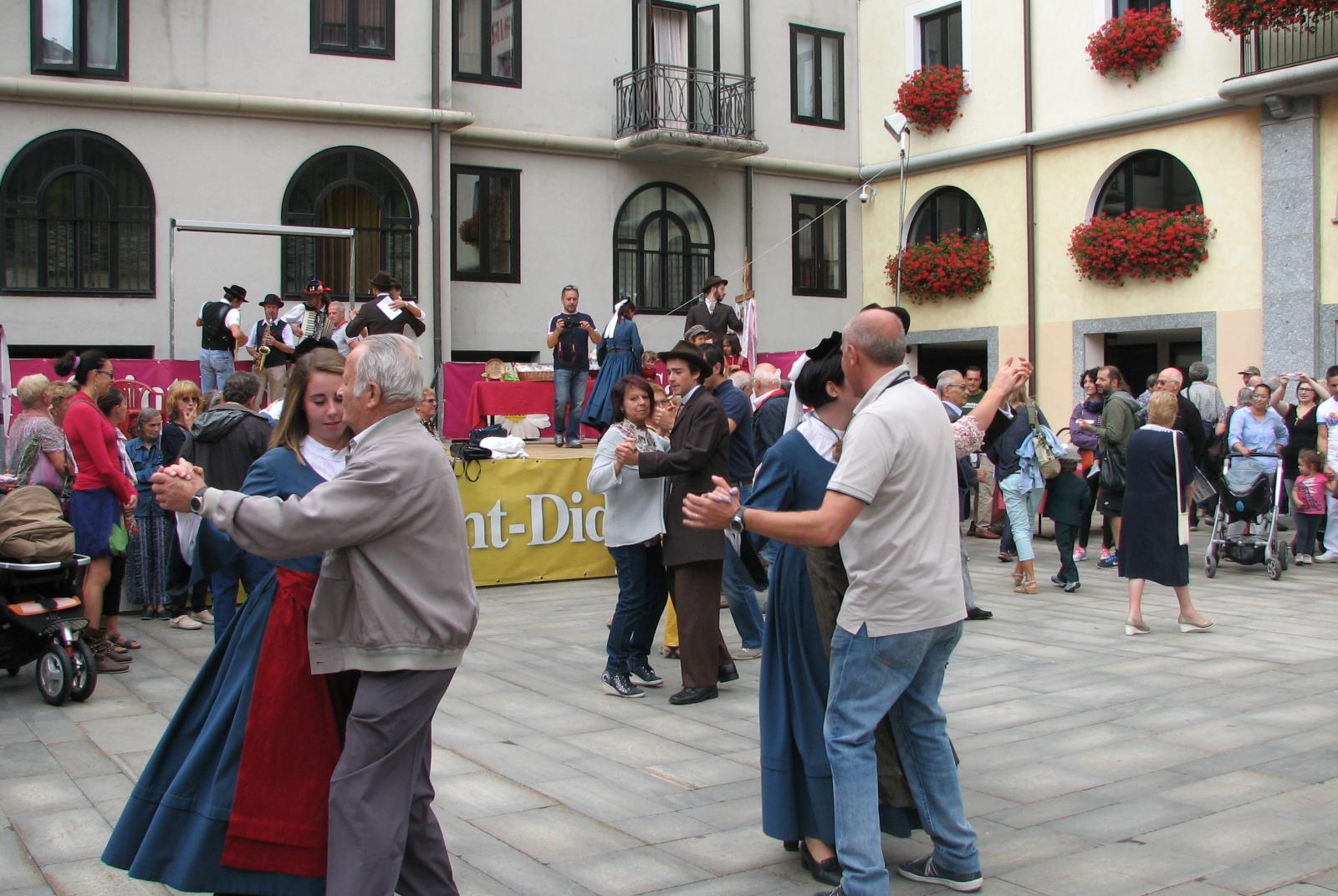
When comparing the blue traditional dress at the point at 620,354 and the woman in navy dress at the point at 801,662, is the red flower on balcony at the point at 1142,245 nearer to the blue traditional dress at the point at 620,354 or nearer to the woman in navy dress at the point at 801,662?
the blue traditional dress at the point at 620,354

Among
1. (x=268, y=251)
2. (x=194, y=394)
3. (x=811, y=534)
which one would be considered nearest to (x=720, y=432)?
(x=811, y=534)

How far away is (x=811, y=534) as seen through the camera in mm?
3910

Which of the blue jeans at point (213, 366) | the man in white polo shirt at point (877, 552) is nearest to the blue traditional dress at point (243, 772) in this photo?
the man in white polo shirt at point (877, 552)

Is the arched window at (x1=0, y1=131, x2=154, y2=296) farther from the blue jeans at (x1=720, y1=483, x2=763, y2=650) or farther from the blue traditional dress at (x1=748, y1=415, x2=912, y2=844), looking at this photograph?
the blue traditional dress at (x1=748, y1=415, x2=912, y2=844)

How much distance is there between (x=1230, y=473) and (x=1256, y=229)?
25.0 feet

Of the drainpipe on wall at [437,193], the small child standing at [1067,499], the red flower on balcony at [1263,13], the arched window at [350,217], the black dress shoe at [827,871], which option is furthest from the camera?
the drainpipe on wall at [437,193]

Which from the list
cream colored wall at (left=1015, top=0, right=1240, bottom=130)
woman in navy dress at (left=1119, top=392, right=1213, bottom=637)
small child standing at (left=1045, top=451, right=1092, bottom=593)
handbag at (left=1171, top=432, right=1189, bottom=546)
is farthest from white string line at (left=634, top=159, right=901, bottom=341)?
handbag at (left=1171, top=432, right=1189, bottom=546)

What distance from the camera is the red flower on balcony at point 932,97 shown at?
73.5ft

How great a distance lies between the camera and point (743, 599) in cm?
832

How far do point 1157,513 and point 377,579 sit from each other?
6.84m

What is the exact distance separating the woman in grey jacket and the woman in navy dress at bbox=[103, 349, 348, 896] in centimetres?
364

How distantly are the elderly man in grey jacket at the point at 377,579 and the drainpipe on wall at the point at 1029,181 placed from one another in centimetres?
1889

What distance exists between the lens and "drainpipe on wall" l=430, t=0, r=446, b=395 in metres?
19.1

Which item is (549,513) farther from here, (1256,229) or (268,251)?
(1256,229)
